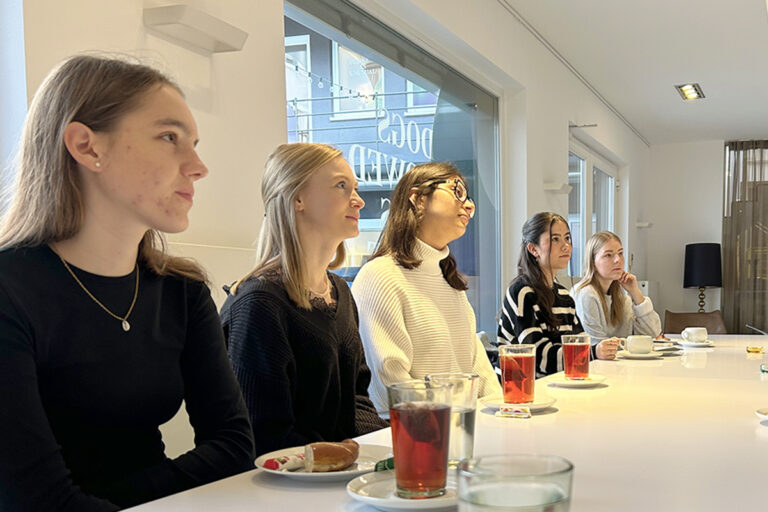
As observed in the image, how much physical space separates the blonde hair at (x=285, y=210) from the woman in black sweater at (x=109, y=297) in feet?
1.19

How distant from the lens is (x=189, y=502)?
93cm

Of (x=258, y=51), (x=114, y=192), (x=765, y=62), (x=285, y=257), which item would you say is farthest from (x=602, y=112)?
(x=114, y=192)

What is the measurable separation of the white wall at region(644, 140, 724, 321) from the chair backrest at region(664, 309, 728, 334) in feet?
3.70

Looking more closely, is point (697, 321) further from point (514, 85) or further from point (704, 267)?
point (514, 85)

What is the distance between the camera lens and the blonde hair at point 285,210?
173cm

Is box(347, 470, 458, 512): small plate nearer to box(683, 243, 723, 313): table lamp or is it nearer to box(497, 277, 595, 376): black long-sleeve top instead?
box(497, 277, 595, 376): black long-sleeve top

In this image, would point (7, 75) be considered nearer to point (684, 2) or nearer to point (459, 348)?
point (459, 348)

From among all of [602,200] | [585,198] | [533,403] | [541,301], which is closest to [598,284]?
[541,301]

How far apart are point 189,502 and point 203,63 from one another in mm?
1592

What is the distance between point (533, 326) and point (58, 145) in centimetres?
212

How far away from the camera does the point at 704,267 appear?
28.6 ft

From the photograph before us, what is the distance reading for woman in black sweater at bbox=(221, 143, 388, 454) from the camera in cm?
155

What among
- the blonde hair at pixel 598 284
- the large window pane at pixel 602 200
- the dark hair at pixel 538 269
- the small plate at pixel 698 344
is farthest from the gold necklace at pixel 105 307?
the large window pane at pixel 602 200

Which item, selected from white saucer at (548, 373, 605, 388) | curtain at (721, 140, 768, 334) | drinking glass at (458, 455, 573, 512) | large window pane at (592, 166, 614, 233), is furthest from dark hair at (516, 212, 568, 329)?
curtain at (721, 140, 768, 334)
